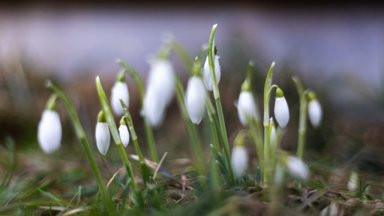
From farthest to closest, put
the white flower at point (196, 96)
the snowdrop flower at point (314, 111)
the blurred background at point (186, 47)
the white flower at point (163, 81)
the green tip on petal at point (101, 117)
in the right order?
the blurred background at point (186, 47) < the snowdrop flower at point (314, 111) < the green tip on petal at point (101, 117) < the white flower at point (196, 96) < the white flower at point (163, 81)

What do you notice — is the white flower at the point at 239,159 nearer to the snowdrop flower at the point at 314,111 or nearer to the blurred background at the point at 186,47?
the snowdrop flower at the point at 314,111

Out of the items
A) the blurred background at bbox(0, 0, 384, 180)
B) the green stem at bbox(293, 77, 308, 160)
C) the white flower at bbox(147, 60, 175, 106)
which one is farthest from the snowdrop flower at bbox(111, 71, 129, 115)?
the blurred background at bbox(0, 0, 384, 180)

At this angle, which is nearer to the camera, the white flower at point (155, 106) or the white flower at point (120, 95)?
the white flower at point (155, 106)

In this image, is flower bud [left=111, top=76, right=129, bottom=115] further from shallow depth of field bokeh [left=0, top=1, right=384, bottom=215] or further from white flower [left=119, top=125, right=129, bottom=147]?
shallow depth of field bokeh [left=0, top=1, right=384, bottom=215]

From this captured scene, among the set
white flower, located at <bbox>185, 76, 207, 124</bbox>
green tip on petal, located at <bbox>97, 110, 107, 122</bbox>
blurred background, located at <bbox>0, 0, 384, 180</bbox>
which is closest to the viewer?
white flower, located at <bbox>185, 76, 207, 124</bbox>

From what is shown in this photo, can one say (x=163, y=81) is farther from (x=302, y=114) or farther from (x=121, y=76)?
(x=302, y=114)

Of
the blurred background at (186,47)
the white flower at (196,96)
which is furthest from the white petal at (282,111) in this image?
the blurred background at (186,47)

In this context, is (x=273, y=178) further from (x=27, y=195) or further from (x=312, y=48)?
(x=312, y=48)

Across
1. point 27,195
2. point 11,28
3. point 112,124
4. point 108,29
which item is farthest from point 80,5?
point 112,124
